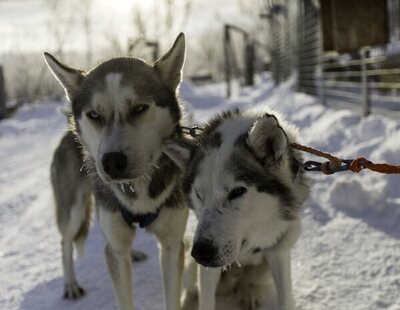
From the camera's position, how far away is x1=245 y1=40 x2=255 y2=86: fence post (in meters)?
24.8

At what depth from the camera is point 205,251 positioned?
1813 mm

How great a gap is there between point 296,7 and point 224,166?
11968mm

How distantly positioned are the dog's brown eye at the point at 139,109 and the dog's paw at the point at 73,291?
1.53m

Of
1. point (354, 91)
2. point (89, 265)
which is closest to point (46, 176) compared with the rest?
point (89, 265)

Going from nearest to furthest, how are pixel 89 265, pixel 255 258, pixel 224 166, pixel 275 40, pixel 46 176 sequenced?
pixel 224 166
pixel 255 258
pixel 89 265
pixel 46 176
pixel 275 40

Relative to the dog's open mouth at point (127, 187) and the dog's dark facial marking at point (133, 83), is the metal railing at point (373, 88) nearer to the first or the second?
the dog's dark facial marking at point (133, 83)

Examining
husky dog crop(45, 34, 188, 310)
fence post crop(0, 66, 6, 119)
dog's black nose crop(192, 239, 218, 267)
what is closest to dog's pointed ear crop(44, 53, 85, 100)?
husky dog crop(45, 34, 188, 310)

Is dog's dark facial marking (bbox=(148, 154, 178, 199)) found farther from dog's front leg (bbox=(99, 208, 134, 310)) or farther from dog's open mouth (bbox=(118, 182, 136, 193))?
dog's front leg (bbox=(99, 208, 134, 310))

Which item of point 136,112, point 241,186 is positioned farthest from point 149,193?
point 241,186

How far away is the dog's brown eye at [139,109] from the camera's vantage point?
2162 mm

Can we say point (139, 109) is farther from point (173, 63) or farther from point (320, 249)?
point (320, 249)

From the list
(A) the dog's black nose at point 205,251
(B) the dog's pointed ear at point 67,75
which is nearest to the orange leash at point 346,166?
(A) the dog's black nose at point 205,251

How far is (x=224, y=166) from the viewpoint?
6.27 ft

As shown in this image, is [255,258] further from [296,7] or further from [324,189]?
[296,7]
